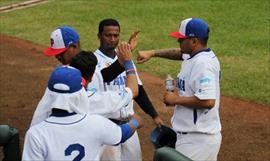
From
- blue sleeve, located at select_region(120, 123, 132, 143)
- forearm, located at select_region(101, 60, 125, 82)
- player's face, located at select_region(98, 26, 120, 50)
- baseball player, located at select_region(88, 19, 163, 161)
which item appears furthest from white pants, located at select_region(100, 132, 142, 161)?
blue sleeve, located at select_region(120, 123, 132, 143)

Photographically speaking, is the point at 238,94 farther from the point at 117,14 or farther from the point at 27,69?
the point at 117,14

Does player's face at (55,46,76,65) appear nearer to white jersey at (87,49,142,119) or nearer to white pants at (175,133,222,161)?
white jersey at (87,49,142,119)

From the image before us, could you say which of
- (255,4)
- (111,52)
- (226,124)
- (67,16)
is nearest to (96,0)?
(67,16)

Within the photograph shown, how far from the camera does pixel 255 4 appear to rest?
65.2ft

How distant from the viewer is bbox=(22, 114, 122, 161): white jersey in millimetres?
3830

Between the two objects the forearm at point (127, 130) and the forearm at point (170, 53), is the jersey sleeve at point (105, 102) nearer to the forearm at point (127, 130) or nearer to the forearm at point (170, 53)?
the forearm at point (127, 130)

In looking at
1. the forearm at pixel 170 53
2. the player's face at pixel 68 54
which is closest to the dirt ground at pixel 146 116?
the forearm at pixel 170 53

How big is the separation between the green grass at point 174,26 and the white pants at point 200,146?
506 cm

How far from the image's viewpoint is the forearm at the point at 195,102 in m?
5.17

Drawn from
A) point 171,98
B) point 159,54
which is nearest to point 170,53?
point 159,54

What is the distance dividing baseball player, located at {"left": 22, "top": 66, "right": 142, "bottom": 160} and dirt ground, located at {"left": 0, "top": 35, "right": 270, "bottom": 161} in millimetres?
3907

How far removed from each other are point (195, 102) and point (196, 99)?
1.2 inches

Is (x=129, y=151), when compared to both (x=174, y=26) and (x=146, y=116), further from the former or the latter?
Result: (x=174, y=26)

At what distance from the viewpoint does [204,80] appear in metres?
5.16
